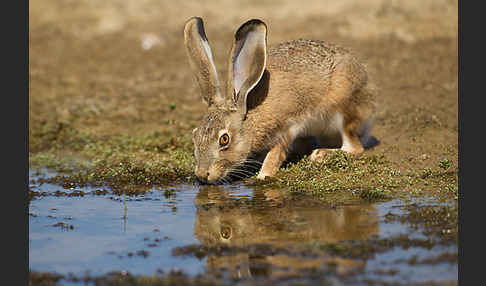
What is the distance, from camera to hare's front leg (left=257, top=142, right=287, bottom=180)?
284 inches

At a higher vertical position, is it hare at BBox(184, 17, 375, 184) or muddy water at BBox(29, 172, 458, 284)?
hare at BBox(184, 17, 375, 184)

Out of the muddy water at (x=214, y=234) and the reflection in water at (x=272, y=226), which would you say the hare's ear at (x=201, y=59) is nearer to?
the muddy water at (x=214, y=234)

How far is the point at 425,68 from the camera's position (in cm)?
1211

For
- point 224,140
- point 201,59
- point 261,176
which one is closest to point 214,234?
point 224,140

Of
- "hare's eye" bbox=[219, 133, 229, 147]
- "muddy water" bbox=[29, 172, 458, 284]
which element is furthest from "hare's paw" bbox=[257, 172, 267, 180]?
"hare's eye" bbox=[219, 133, 229, 147]

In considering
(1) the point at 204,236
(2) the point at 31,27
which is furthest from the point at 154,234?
(2) the point at 31,27

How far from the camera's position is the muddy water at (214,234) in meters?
4.25

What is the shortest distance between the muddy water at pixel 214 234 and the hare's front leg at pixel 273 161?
0.53 m

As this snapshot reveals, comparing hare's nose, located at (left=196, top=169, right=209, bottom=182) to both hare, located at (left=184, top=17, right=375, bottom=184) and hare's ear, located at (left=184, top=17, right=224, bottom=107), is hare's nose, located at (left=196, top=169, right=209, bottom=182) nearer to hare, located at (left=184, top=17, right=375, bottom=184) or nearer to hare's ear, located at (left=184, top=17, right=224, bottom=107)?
hare, located at (left=184, top=17, right=375, bottom=184)

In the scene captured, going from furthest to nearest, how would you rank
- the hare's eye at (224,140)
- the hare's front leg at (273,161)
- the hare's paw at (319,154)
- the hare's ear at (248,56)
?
1. the hare's paw at (319,154)
2. the hare's front leg at (273,161)
3. the hare's ear at (248,56)
4. the hare's eye at (224,140)

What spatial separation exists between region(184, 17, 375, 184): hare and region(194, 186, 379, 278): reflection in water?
0.61m

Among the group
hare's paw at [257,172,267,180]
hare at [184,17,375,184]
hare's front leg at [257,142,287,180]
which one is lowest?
hare's paw at [257,172,267,180]

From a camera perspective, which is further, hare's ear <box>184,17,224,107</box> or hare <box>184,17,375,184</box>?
hare's ear <box>184,17,224,107</box>

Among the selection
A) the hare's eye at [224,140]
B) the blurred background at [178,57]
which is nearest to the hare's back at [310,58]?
the blurred background at [178,57]
